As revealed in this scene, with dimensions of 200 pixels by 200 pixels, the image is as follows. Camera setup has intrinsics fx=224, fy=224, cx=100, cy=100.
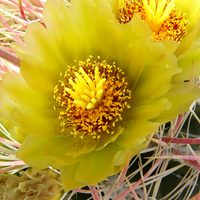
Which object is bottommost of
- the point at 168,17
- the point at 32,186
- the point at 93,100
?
the point at 32,186

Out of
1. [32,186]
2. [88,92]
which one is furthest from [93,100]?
[32,186]

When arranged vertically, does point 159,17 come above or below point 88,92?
above

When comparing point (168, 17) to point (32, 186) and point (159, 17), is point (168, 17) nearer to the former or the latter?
point (159, 17)

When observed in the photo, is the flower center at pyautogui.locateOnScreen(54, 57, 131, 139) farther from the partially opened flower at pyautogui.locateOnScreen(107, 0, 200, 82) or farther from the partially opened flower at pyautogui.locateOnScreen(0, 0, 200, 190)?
the partially opened flower at pyautogui.locateOnScreen(107, 0, 200, 82)

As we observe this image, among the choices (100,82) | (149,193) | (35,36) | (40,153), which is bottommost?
(149,193)

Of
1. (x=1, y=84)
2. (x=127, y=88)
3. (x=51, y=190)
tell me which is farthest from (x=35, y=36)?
(x=51, y=190)

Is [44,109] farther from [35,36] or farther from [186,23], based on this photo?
[186,23]

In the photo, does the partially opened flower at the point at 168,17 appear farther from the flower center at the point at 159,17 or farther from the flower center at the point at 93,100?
the flower center at the point at 93,100
